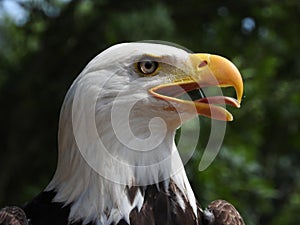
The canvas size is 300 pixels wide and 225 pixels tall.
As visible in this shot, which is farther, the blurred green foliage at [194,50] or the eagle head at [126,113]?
the blurred green foliage at [194,50]

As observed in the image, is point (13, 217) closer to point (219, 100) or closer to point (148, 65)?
point (148, 65)

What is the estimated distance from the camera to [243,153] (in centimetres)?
631

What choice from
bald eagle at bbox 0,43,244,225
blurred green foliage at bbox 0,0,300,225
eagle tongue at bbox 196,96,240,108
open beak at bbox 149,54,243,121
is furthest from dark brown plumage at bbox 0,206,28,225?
blurred green foliage at bbox 0,0,300,225

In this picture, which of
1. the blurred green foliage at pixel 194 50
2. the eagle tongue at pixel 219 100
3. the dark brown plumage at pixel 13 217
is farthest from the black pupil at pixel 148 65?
the blurred green foliage at pixel 194 50

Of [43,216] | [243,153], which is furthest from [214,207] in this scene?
[243,153]

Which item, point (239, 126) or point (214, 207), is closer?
point (214, 207)

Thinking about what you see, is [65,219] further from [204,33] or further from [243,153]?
[204,33]

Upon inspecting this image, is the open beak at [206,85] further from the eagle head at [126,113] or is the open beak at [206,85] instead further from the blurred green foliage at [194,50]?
the blurred green foliage at [194,50]

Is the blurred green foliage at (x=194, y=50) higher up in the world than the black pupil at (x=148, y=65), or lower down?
lower down

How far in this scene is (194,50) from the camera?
6.38 meters

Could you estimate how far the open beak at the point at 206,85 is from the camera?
3.26m

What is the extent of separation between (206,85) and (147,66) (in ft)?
0.84

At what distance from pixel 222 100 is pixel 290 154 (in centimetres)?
502

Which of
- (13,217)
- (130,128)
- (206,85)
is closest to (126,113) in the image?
(130,128)
